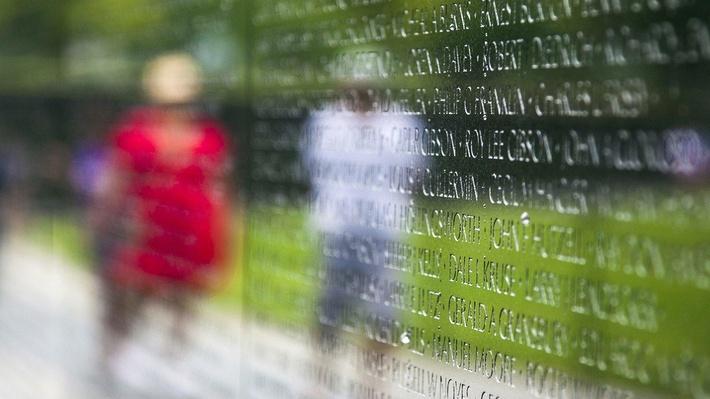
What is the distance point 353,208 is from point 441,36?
1.43 feet

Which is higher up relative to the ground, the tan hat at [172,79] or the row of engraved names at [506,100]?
the tan hat at [172,79]

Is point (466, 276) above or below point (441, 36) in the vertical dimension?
below

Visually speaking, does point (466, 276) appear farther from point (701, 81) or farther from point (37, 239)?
point (37, 239)

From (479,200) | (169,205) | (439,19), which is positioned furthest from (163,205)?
(479,200)

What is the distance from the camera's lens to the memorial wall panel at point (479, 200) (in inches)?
49.9

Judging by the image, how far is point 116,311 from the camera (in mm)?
3406

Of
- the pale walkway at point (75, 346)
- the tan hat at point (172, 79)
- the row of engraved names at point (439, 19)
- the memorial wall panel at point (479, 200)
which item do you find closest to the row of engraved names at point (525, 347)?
the memorial wall panel at point (479, 200)

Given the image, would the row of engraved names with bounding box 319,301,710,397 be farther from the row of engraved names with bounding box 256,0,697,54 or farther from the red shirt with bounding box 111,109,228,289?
the red shirt with bounding box 111,109,228,289

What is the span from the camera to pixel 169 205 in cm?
304

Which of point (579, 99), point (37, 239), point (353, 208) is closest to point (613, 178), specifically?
point (579, 99)

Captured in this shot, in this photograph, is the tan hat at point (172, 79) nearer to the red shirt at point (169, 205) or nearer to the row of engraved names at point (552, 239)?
the red shirt at point (169, 205)

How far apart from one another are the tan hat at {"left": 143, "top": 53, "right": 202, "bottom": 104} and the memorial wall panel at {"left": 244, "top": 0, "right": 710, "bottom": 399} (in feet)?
1.39

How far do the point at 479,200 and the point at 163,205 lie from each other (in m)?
1.57

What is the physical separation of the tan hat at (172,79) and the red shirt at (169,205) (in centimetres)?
7
